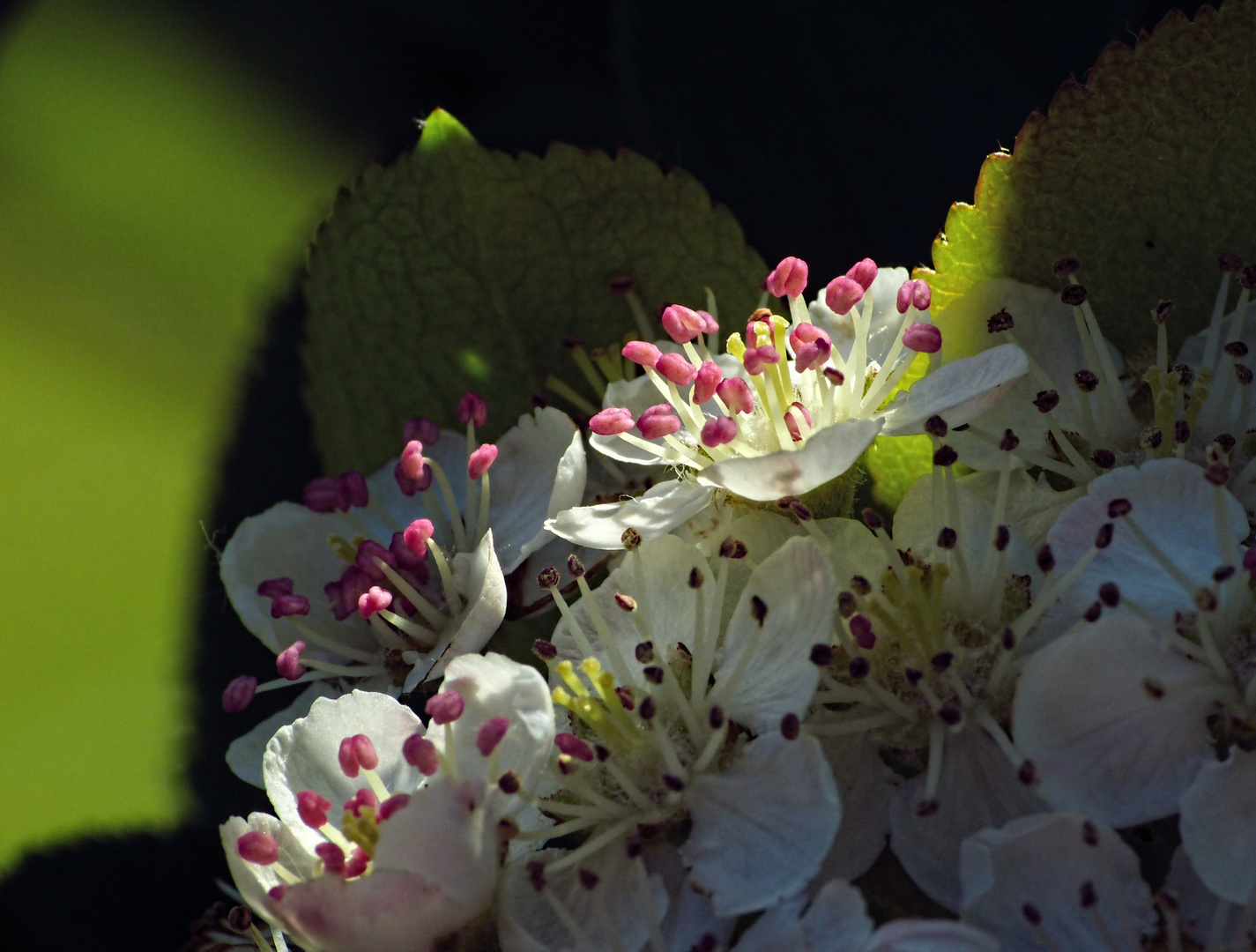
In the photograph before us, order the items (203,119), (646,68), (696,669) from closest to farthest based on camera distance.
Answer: (696,669) < (646,68) < (203,119)

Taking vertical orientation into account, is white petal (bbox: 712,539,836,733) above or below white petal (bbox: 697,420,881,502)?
below

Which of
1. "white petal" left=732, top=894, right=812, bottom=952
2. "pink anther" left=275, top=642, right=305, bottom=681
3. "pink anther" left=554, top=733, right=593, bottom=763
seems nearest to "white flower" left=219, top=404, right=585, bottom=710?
"pink anther" left=275, top=642, right=305, bottom=681

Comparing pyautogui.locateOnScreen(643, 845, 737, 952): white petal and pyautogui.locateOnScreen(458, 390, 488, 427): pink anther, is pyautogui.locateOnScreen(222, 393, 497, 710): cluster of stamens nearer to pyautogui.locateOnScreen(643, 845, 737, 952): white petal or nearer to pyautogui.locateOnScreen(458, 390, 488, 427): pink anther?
pyautogui.locateOnScreen(458, 390, 488, 427): pink anther

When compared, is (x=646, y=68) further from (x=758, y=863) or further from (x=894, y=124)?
(x=758, y=863)

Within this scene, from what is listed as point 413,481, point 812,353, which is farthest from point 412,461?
point 812,353

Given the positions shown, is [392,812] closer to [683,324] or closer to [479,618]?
[479,618]

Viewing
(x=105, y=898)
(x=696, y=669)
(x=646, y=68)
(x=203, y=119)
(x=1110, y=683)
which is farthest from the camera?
(x=203, y=119)

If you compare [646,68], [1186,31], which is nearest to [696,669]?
[1186,31]
